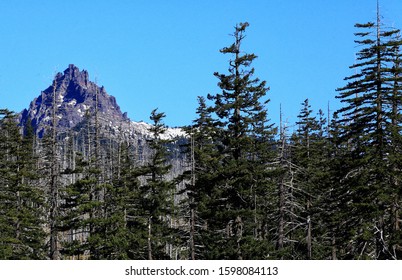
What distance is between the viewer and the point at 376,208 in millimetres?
27516

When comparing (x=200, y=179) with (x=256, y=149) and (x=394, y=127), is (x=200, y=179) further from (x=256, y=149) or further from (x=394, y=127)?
(x=394, y=127)

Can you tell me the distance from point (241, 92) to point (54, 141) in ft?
40.6

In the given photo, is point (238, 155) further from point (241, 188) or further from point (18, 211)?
point (18, 211)

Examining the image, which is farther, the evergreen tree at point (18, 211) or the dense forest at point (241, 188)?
the evergreen tree at point (18, 211)

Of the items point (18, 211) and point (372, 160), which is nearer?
point (372, 160)

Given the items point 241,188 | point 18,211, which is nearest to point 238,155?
point 241,188

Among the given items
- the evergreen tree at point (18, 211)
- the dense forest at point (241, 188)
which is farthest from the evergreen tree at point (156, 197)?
the evergreen tree at point (18, 211)

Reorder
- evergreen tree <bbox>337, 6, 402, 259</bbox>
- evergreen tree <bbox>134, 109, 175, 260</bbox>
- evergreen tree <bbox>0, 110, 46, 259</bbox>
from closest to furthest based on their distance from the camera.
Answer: evergreen tree <bbox>337, 6, 402, 259</bbox> < evergreen tree <bbox>0, 110, 46, 259</bbox> < evergreen tree <bbox>134, 109, 175, 260</bbox>

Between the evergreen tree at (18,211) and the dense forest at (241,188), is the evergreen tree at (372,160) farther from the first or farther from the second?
the evergreen tree at (18,211)

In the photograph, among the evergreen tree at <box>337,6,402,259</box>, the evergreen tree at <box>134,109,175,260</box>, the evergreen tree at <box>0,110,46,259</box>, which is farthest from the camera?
the evergreen tree at <box>134,109,175,260</box>

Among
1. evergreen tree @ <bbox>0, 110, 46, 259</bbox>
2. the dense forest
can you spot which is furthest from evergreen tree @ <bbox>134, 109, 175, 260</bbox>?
A: evergreen tree @ <bbox>0, 110, 46, 259</bbox>

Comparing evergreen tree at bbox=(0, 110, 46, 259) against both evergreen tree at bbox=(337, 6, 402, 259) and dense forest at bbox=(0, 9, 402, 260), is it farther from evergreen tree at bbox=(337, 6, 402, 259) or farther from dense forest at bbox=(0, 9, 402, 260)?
evergreen tree at bbox=(337, 6, 402, 259)

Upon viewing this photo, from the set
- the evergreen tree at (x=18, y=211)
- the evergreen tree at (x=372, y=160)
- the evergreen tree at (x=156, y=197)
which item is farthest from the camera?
the evergreen tree at (x=156, y=197)

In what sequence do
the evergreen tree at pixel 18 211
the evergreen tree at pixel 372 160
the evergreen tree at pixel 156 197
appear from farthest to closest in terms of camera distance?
the evergreen tree at pixel 156 197 → the evergreen tree at pixel 18 211 → the evergreen tree at pixel 372 160
